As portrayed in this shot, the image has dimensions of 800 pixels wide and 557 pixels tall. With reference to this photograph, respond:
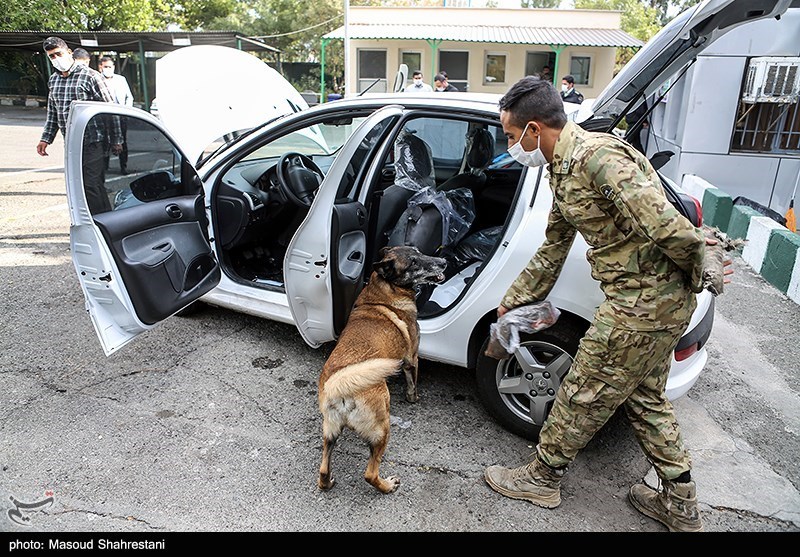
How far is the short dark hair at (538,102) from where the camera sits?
83.4 inches

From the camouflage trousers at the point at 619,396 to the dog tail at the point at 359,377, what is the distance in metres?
0.73

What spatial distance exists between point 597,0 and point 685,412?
53.0 metres

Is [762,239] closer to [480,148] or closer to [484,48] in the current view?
[480,148]

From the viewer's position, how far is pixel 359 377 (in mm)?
2281

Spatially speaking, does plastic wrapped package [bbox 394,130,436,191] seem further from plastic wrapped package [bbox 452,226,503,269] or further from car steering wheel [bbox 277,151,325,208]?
car steering wheel [bbox 277,151,325,208]

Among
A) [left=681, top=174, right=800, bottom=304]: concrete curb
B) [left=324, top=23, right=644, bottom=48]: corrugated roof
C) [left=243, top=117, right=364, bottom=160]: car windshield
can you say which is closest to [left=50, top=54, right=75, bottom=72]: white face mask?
[left=243, top=117, right=364, bottom=160]: car windshield

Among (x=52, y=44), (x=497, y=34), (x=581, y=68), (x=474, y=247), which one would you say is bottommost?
(x=474, y=247)

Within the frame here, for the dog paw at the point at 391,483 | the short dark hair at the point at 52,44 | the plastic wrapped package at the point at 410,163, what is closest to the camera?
the dog paw at the point at 391,483

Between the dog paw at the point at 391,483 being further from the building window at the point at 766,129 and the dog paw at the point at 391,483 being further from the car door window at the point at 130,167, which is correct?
the building window at the point at 766,129

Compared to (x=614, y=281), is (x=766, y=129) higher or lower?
higher

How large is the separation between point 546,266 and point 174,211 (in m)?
2.04

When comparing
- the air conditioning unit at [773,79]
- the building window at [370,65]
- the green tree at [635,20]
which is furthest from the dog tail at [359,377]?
the green tree at [635,20]

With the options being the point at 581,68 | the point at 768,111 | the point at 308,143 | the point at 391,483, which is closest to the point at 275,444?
the point at 391,483
